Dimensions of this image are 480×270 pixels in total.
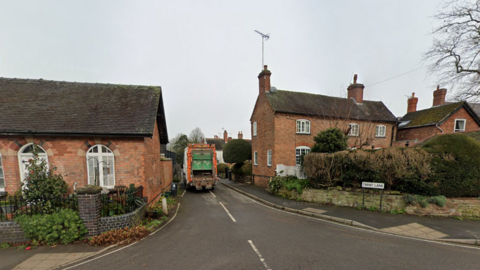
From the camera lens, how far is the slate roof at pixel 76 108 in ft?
23.7

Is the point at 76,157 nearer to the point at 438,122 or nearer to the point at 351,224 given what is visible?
the point at 351,224

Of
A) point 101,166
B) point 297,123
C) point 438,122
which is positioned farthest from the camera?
point 438,122

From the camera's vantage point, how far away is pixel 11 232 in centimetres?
500

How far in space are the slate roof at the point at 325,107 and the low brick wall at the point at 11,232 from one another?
13.7 meters

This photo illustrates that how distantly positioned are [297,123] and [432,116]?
13.7 meters

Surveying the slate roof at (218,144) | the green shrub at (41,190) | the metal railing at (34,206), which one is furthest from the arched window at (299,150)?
the slate roof at (218,144)

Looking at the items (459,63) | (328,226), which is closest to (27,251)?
(328,226)

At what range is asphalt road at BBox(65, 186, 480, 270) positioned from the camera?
158 inches

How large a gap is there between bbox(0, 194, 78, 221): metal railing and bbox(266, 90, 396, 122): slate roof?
12.6 metres

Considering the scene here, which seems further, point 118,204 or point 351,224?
point 351,224

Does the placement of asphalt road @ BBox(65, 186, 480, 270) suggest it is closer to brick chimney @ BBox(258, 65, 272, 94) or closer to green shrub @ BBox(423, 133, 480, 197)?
green shrub @ BBox(423, 133, 480, 197)

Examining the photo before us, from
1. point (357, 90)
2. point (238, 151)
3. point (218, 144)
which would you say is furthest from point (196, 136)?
point (357, 90)

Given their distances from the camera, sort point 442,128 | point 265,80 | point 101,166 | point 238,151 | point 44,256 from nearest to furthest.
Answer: point 44,256
point 101,166
point 442,128
point 265,80
point 238,151

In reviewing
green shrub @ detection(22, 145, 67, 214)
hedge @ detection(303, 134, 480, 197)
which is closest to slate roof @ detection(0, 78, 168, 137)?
green shrub @ detection(22, 145, 67, 214)
